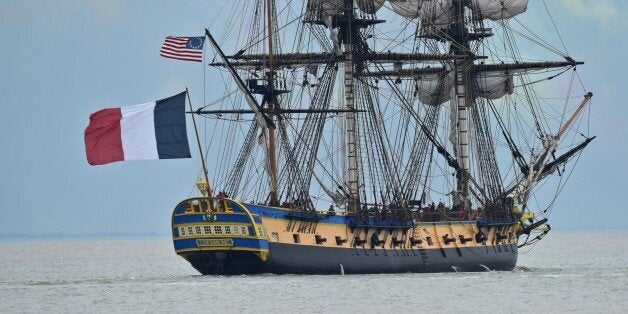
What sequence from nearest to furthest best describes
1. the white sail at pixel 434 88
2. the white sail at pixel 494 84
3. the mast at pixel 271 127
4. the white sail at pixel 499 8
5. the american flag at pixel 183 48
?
the american flag at pixel 183 48 → the mast at pixel 271 127 → the white sail at pixel 434 88 → the white sail at pixel 494 84 → the white sail at pixel 499 8

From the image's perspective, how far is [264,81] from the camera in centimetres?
9756

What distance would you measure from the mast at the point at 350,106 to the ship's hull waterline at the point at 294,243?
3.96 metres

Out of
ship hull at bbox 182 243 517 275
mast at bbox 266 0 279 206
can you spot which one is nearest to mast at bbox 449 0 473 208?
ship hull at bbox 182 243 517 275

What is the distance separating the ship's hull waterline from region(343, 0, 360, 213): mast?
396 centimetres

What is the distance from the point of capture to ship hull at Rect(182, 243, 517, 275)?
92544 mm

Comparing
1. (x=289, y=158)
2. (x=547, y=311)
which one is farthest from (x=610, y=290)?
(x=289, y=158)

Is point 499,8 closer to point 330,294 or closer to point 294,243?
point 294,243

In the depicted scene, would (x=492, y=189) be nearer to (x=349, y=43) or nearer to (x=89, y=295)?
(x=349, y=43)

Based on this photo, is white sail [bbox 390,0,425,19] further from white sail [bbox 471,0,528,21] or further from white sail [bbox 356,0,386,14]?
white sail [bbox 356,0,386,14]

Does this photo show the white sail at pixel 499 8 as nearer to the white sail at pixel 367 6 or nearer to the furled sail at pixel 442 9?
the furled sail at pixel 442 9

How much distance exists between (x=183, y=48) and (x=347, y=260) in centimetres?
1745

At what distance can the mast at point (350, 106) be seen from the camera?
104000 millimetres

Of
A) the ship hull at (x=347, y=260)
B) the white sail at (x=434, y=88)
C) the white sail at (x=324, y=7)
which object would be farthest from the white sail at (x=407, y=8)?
the ship hull at (x=347, y=260)

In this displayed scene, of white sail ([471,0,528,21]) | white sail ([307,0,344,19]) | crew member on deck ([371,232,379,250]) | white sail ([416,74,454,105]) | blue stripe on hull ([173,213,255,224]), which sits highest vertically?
white sail ([471,0,528,21])
